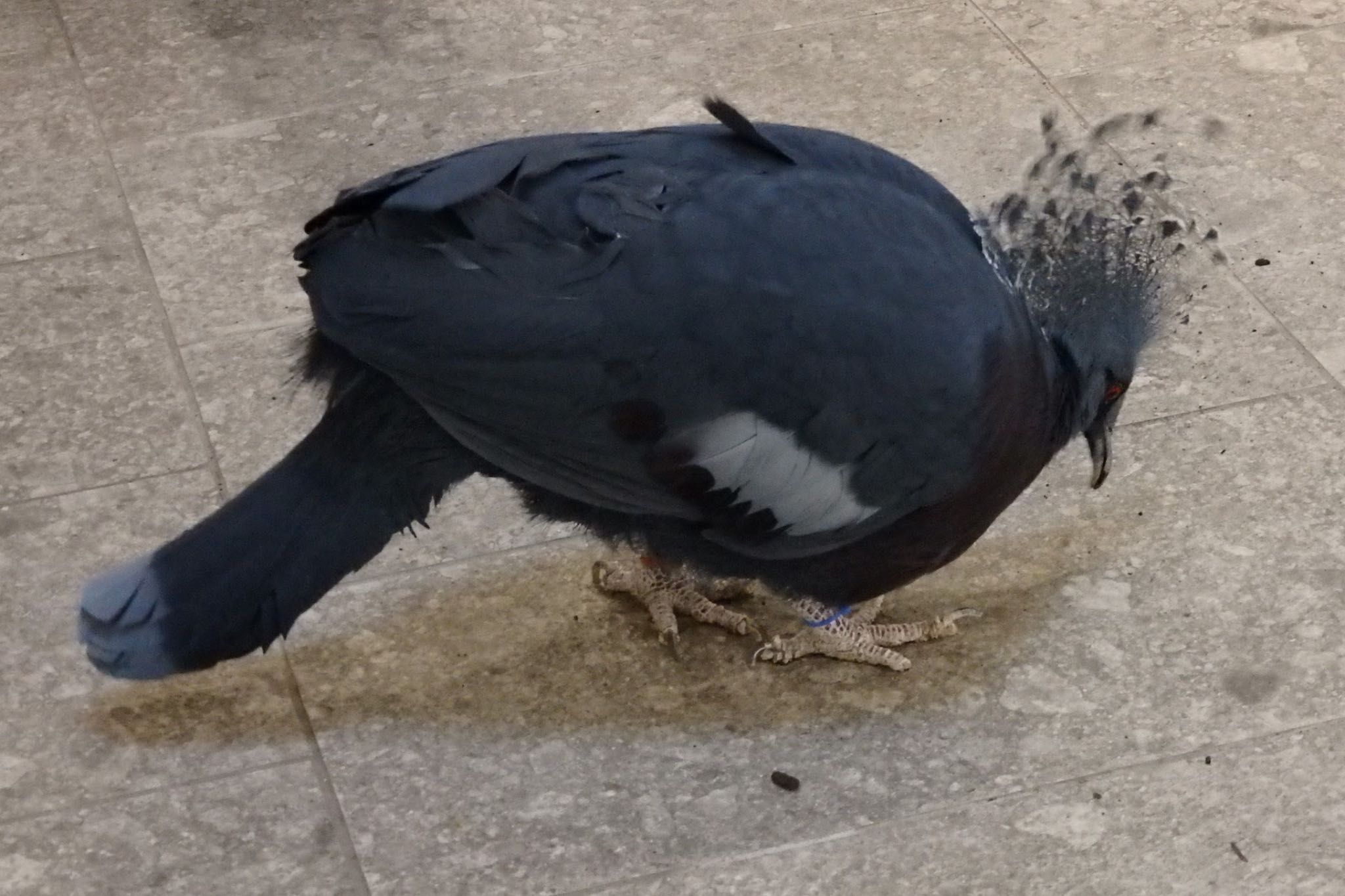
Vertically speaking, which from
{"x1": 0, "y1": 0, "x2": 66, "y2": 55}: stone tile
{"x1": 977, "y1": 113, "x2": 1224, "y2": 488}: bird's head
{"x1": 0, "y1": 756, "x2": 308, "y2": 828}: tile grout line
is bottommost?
{"x1": 0, "y1": 0, "x2": 66, "y2": 55}: stone tile

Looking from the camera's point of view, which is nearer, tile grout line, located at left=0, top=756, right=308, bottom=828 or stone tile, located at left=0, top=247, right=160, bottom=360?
tile grout line, located at left=0, top=756, right=308, bottom=828

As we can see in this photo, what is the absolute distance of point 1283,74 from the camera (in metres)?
5.07

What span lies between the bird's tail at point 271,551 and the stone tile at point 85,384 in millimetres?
700

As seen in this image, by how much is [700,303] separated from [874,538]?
53 cm

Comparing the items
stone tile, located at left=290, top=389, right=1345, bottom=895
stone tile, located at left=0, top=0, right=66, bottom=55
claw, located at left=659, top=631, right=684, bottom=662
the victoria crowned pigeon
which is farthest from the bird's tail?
stone tile, located at left=0, top=0, right=66, bottom=55

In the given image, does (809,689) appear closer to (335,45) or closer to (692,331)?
(692,331)

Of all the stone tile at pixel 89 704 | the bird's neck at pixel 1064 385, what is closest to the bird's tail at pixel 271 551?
the stone tile at pixel 89 704

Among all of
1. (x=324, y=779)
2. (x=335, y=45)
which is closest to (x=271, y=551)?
(x=324, y=779)

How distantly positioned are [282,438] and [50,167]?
1.39 meters

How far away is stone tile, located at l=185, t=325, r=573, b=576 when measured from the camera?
3.69 metres

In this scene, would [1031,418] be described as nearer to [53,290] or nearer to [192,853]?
[192,853]

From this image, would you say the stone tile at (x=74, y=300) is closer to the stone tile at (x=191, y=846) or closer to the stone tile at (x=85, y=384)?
the stone tile at (x=85, y=384)

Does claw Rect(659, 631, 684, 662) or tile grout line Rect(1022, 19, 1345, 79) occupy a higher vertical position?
tile grout line Rect(1022, 19, 1345, 79)

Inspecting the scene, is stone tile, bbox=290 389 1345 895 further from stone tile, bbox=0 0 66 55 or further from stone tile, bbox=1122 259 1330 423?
stone tile, bbox=0 0 66 55
